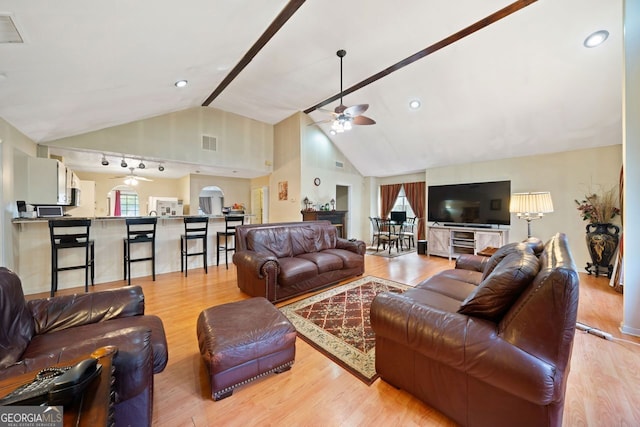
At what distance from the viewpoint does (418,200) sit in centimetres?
729

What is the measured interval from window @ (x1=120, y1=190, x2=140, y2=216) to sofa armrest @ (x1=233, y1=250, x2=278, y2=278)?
756 cm

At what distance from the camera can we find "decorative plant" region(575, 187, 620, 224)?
408cm

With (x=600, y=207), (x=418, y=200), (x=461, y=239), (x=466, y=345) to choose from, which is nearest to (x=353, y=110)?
(x=466, y=345)

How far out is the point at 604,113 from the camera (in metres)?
3.76

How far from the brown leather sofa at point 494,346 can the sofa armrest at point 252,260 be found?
1.62 m

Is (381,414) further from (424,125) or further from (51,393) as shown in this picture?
(424,125)

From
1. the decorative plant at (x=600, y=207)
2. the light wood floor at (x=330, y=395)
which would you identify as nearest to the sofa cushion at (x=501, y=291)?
the light wood floor at (x=330, y=395)

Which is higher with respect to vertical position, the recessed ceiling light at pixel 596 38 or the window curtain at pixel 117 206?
the recessed ceiling light at pixel 596 38

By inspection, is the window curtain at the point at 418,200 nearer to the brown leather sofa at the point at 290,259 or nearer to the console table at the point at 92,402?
the brown leather sofa at the point at 290,259

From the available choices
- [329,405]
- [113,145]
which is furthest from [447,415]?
[113,145]

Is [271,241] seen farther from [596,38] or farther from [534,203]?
[596,38]

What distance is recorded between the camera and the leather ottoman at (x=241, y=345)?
1529 millimetres

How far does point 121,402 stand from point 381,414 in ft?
4.50

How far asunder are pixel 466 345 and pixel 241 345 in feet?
4.35
